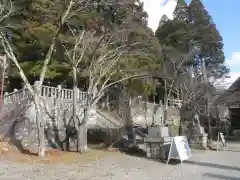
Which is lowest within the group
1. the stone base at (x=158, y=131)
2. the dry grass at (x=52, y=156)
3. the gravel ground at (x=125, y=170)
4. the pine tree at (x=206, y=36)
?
the gravel ground at (x=125, y=170)

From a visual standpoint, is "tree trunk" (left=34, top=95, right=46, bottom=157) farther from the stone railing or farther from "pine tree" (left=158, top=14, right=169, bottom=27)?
"pine tree" (left=158, top=14, right=169, bottom=27)

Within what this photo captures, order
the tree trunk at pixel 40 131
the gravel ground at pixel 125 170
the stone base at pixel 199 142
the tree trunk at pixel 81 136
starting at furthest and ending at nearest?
1. the stone base at pixel 199 142
2. the tree trunk at pixel 81 136
3. the tree trunk at pixel 40 131
4. the gravel ground at pixel 125 170

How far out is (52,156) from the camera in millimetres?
12977

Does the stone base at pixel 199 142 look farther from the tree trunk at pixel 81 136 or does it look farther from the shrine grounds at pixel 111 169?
the tree trunk at pixel 81 136

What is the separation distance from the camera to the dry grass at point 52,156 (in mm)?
11938

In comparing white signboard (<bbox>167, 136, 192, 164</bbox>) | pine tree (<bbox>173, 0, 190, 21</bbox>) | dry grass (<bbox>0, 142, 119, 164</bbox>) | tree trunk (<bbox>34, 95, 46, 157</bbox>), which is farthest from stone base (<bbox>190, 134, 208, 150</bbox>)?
pine tree (<bbox>173, 0, 190, 21</bbox>)

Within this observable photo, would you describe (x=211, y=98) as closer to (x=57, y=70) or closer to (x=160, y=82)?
(x=160, y=82)

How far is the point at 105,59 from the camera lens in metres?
15.9

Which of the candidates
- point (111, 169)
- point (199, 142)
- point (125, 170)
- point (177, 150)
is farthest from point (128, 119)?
point (125, 170)

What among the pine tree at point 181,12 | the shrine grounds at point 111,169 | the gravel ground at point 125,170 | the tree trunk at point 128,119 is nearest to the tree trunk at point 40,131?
the shrine grounds at point 111,169

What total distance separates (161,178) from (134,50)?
8404 millimetres

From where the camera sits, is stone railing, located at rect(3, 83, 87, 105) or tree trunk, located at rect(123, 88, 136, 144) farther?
tree trunk, located at rect(123, 88, 136, 144)

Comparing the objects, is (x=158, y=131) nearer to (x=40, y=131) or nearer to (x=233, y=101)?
(x=40, y=131)

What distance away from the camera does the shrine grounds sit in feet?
30.3
